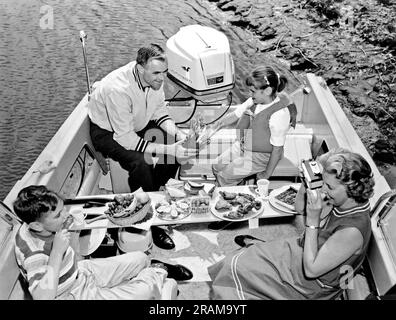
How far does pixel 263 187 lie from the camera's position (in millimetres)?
3104

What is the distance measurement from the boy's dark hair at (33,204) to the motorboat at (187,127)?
72cm

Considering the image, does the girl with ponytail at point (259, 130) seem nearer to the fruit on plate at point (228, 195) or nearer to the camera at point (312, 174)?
the fruit on plate at point (228, 195)

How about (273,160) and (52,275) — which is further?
(273,160)

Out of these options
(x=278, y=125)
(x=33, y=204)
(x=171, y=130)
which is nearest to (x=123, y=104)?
(x=171, y=130)

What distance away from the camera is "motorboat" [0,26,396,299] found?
132 inches

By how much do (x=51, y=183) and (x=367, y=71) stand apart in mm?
8561

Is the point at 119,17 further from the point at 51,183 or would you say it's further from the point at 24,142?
the point at 51,183

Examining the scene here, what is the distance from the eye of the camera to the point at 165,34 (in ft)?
34.6

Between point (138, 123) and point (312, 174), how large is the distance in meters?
1.77

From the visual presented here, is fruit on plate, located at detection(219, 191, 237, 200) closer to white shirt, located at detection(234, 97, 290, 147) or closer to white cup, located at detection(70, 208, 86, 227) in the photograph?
white shirt, located at detection(234, 97, 290, 147)

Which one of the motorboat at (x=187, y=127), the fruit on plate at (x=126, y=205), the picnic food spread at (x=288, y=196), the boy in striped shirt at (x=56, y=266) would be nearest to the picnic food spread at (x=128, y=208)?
the fruit on plate at (x=126, y=205)

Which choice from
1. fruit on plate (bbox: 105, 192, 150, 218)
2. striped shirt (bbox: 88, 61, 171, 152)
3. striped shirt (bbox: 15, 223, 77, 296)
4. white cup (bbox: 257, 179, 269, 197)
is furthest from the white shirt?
striped shirt (bbox: 15, 223, 77, 296)

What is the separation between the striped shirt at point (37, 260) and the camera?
2.25 meters

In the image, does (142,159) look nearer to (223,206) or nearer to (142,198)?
(142,198)
